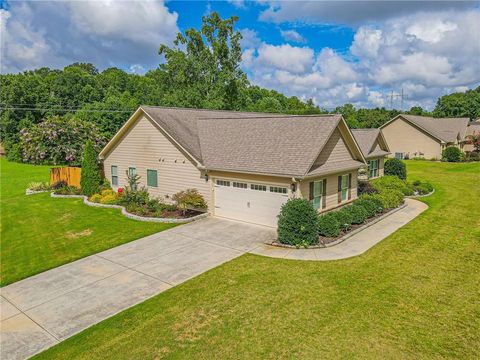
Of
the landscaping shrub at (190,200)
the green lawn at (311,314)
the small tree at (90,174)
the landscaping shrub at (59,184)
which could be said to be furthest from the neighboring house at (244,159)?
the landscaping shrub at (59,184)

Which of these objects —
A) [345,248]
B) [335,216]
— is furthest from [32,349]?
[335,216]

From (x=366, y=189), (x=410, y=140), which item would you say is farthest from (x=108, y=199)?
(x=410, y=140)

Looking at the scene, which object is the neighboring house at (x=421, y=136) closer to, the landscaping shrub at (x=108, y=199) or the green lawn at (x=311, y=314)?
the green lawn at (x=311, y=314)

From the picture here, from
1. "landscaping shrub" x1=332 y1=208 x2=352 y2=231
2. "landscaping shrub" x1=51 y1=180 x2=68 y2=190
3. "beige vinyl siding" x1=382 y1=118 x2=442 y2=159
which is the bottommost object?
"landscaping shrub" x1=332 y1=208 x2=352 y2=231

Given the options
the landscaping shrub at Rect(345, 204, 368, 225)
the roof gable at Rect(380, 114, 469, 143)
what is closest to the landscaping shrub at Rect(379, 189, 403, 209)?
the landscaping shrub at Rect(345, 204, 368, 225)

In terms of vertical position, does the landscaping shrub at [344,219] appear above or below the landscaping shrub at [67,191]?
below

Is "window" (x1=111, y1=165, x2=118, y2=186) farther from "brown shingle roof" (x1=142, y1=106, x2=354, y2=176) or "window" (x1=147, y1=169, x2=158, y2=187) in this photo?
"brown shingle roof" (x1=142, y1=106, x2=354, y2=176)

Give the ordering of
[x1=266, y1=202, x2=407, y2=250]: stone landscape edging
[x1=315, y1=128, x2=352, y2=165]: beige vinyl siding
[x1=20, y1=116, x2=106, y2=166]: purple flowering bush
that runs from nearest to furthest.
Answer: [x1=266, y1=202, x2=407, y2=250]: stone landscape edging, [x1=315, y1=128, x2=352, y2=165]: beige vinyl siding, [x1=20, y1=116, x2=106, y2=166]: purple flowering bush
